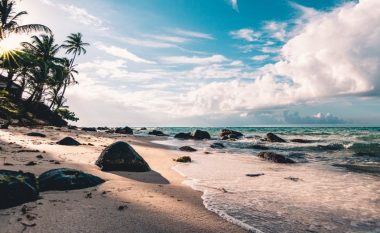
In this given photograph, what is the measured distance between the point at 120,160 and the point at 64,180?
122 inches

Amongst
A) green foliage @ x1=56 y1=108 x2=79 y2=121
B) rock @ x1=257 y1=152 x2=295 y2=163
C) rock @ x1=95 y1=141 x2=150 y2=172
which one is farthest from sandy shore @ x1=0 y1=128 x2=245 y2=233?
green foliage @ x1=56 y1=108 x2=79 y2=121

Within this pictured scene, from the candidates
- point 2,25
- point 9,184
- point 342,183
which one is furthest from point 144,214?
point 2,25

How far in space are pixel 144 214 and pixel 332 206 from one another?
3980 millimetres

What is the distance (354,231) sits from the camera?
4559 millimetres

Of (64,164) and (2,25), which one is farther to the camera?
(2,25)

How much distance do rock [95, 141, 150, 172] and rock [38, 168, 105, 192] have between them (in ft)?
7.76

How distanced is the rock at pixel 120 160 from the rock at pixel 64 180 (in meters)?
2.37

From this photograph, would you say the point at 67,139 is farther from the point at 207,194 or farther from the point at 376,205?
the point at 376,205

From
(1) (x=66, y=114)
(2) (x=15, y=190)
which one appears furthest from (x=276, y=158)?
(1) (x=66, y=114)

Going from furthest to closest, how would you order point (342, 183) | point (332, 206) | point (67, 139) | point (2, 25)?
point (2, 25)
point (67, 139)
point (342, 183)
point (332, 206)

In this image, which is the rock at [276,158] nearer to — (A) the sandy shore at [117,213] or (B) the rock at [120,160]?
(B) the rock at [120,160]

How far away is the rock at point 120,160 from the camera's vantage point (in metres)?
8.73

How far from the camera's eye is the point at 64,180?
573 centimetres

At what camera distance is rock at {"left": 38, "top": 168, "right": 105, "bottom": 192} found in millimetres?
5578
